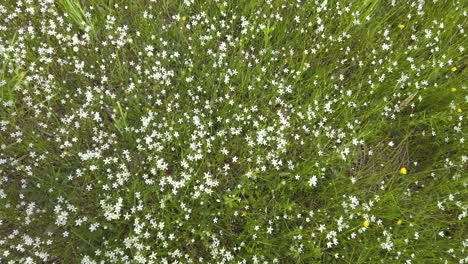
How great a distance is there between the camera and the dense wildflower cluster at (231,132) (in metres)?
3.74

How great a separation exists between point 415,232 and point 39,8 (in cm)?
466

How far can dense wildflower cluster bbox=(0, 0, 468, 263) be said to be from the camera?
12.3 ft

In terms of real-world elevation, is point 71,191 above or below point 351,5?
below

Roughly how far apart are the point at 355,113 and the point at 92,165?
9.27ft

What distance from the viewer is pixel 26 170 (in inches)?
151

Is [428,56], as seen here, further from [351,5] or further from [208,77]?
[208,77]

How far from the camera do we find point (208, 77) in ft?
13.7

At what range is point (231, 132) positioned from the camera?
404 cm

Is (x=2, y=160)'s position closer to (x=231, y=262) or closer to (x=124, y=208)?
(x=124, y=208)

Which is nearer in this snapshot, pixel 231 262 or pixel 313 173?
pixel 231 262

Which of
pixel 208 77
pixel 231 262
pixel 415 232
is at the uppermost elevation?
pixel 208 77

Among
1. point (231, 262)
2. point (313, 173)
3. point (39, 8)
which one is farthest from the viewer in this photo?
point (39, 8)

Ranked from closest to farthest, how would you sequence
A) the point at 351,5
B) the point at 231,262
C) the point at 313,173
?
the point at 231,262 < the point at 313,173 < the point at 351,5

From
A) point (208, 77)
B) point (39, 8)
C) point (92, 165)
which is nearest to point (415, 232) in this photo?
point (208, 77)
